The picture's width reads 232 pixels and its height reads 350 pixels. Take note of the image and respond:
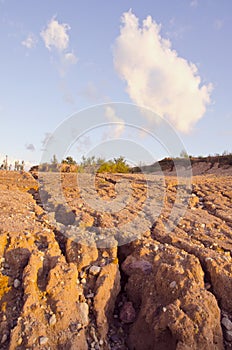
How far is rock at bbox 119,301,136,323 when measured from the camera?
2.93m

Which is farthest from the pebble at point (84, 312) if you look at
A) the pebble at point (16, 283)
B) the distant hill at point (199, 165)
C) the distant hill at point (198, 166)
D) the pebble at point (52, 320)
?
the distant hill at point (199, 165)

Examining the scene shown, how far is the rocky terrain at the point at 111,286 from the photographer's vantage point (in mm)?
2500

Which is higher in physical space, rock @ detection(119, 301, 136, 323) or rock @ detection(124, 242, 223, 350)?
rock @ detection(124, 242, 223, 350)

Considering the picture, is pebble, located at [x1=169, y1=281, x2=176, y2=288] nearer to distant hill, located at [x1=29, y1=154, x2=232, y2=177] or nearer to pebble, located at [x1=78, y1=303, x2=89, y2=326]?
pebble, located at [x1=78, y1=303, x2=89, y2=326]

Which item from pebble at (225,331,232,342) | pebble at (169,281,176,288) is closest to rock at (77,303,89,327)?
pebble at (169,281,176,288)

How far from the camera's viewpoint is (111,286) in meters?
3.06

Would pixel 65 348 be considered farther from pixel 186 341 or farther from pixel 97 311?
pixel 186 341

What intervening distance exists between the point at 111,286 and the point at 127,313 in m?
0.27

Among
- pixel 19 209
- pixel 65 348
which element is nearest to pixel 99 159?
pixel 19 209

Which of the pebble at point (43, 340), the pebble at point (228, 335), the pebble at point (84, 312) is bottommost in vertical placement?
the pebble at point (228, 335)

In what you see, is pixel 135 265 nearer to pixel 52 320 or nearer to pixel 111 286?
pixel 111 286

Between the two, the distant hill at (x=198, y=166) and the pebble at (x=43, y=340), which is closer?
the pebble at (x=43, y=340)

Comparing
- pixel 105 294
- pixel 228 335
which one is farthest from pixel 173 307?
pixel 105 294

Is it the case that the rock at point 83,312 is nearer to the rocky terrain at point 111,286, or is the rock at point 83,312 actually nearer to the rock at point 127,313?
the rocky terrain at point 111,286
